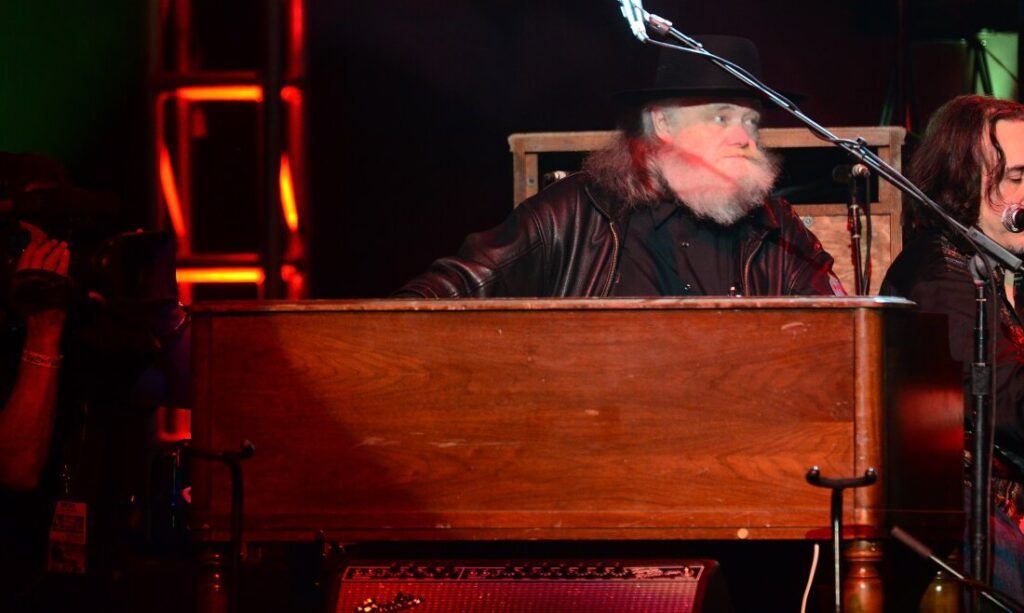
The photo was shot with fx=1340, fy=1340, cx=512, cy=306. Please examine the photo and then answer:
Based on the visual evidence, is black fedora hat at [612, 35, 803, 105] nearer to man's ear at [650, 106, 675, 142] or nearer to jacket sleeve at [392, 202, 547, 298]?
man's ear at [650, 106, 675, 142]

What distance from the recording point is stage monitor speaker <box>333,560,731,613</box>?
7.70 ft

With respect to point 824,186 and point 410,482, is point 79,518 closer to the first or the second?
point 410,482

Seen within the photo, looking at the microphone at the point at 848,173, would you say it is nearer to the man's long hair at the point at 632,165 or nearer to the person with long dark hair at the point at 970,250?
the person with long dark hair at the point at 970,250

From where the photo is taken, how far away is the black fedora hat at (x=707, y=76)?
3.88 metres

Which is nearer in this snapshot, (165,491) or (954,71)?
(165,491)

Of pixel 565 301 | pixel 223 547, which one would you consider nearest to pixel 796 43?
pixel 565 301

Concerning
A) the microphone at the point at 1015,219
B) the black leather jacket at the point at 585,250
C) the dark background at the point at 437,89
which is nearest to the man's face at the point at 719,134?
the black leather jacket at the point at 585,250

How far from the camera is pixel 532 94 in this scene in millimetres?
5281

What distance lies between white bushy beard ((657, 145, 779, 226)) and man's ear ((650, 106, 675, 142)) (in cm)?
10

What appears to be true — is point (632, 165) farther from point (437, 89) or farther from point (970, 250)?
point (437, 89)

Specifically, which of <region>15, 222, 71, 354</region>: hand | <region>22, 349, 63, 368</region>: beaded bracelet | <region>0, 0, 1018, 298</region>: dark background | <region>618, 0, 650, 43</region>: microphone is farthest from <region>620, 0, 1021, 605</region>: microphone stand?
<region>0, 0, 1018, 298</region>: dark background

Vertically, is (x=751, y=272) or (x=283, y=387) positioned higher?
(x=751, y=272)

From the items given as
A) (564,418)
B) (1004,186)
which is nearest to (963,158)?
(1004,186)

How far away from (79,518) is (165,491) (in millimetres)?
421
